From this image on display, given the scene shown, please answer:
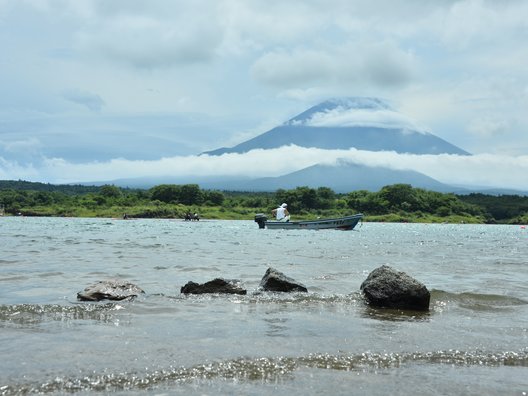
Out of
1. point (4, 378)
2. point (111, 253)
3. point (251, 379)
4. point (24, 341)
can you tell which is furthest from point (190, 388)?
point (111, 253)

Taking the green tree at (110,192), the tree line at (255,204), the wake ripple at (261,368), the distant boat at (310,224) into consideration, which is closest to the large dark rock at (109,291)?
the wake ripple at (261,368)

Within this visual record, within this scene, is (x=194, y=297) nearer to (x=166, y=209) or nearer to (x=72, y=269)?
(x=72, y=269)

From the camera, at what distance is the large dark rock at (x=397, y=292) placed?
1219 cm

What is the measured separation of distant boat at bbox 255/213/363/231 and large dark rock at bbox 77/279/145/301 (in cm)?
5349

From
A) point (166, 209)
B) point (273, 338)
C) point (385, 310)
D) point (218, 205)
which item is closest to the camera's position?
point (273, 338)

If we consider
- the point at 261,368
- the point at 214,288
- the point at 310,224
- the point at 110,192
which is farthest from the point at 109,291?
the point at 110,192

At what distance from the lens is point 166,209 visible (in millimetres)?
148625

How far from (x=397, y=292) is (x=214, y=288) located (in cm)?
475

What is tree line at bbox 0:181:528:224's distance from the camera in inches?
5969

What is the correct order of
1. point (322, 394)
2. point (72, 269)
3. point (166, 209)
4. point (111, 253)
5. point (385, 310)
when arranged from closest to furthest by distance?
point (322, 394) → point (385, 310) → point (72, 269) → point (111, 253) → point (166, 209)

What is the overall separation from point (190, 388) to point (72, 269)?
13842mm

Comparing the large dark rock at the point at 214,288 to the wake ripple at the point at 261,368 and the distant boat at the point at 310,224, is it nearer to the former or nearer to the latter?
the wake ripple at the point at 261,368

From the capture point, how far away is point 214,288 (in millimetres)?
13594

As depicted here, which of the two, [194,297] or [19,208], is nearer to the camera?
[194,297]
